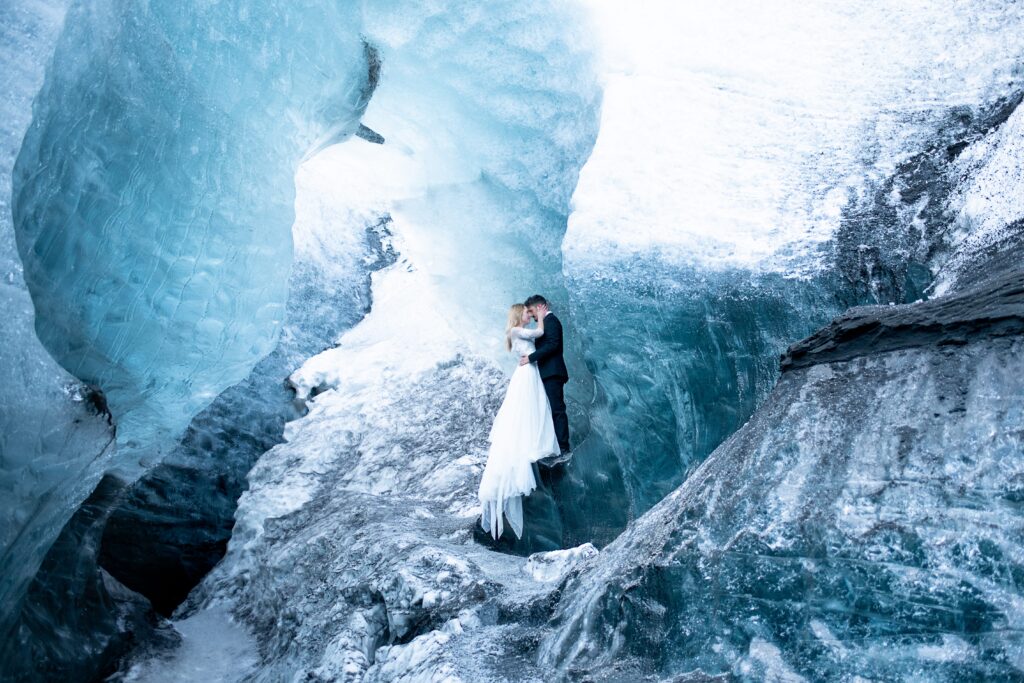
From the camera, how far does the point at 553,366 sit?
5.89 metres

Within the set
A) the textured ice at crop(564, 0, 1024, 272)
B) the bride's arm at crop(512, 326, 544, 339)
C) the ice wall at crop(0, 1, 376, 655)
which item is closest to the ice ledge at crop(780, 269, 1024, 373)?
the textured ice at crop(564, 0, 1024, 272)

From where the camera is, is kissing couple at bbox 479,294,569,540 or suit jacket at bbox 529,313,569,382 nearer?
kissing couple at bbox 479,294,569,540

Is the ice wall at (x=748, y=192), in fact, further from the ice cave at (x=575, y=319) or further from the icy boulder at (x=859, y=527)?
the icy boulder at (x=859, y=527)

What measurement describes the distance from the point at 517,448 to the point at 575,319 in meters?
0.79

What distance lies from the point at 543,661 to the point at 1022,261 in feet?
7.03

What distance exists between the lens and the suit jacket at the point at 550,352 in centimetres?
585

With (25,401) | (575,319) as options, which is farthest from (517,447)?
(25,401)

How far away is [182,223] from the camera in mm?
6195

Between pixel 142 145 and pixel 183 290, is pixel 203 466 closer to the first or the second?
pixel 183 290

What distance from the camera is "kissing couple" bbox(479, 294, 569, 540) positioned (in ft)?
18.7

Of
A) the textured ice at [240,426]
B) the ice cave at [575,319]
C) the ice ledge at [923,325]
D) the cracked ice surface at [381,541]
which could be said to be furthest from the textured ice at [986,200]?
the textured ice at [240,426]

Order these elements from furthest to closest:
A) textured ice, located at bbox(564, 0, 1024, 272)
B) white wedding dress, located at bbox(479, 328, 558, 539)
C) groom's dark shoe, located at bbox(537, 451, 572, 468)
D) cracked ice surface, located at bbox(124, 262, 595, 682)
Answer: groom's dark shoe, located at bbox(537, 451, 572, 468) < white wedding dress, located at bbox(479, 328, 558, 539) < textured ice, located at bbox(564, 0, 1024, 272) < cracked ice surface, located at bbox(124, 262, 595, 682)

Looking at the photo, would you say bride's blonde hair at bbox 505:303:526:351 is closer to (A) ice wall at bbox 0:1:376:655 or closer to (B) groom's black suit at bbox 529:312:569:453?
(B) groom's black suit at bbox 529:312:569:453

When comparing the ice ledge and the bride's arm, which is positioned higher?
the bride's arm
